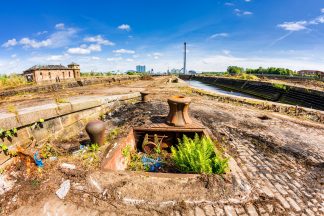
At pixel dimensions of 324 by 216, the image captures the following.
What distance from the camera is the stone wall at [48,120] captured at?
4.55 meters

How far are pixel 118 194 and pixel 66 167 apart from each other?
1.49 metres

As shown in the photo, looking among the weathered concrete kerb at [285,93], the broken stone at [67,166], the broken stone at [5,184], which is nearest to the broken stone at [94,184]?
the broken stone at [67,166]

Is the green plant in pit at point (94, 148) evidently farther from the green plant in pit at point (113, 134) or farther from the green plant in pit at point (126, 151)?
the green plant in pit at point (113, 134)

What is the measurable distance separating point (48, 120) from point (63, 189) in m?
3.07

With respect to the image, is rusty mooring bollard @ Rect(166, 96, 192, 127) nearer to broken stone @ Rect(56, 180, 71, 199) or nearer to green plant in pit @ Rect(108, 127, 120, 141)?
green plant in pit @ Rect(108, 127, 120, 141)

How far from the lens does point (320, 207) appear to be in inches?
131

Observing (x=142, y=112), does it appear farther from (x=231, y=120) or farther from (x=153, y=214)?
(x=153, y=214)

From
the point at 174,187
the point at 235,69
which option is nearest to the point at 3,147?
the point at 174,187

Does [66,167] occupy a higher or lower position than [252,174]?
higher

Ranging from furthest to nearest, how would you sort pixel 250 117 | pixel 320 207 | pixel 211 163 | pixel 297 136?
pixel 250 117, pixel 297 136, pixel 211 163, pixel 320 207

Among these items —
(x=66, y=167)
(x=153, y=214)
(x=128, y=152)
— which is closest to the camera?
(x=153, y=214)

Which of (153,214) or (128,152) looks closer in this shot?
(153,214)

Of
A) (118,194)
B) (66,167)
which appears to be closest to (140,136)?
(66,167)

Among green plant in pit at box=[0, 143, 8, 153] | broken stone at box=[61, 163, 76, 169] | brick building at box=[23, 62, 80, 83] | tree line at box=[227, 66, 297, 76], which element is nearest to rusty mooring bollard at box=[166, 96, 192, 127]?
broken stone at box=[61, 163, 76, 169]
